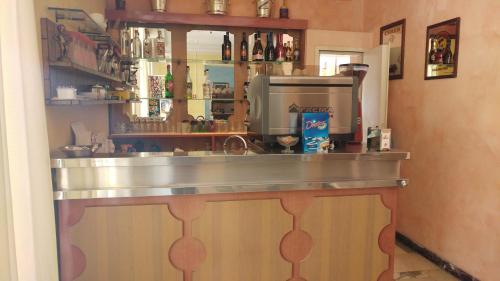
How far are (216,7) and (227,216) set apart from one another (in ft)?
8.41

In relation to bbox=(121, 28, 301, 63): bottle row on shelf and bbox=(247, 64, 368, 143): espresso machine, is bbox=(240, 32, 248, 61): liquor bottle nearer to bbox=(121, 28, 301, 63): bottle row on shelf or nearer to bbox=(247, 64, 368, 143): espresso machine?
bbox=(121, 28, 301, 63): bottle row on shelf

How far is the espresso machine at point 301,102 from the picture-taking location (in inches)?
73.5

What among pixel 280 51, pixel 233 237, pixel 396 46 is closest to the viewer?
pixel 233 237

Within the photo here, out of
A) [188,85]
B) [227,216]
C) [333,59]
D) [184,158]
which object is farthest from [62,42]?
[333,59]

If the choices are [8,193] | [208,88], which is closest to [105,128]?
[208,88]

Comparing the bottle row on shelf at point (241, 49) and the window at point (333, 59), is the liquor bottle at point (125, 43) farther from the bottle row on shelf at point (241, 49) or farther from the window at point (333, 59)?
the window at point (333, 59)

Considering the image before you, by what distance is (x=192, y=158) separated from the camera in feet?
5.17

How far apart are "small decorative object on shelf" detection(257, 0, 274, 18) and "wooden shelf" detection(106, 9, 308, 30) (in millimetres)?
70

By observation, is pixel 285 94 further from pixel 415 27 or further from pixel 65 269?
pixel 415 27

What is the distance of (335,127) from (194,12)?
239cm

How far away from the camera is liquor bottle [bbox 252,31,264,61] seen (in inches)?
145

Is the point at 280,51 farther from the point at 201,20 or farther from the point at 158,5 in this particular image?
the point at 158,5

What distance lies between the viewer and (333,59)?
155 inches

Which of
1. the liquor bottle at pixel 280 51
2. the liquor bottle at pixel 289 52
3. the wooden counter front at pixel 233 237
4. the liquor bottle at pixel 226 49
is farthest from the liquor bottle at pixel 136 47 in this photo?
the wooden counter front at pixel 233 237
